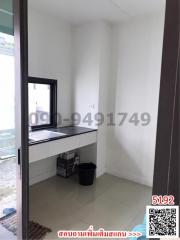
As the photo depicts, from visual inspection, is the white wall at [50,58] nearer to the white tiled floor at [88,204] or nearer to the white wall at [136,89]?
the white tiled floor at [88,204]

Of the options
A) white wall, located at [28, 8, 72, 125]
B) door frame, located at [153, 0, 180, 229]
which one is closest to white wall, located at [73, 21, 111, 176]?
white wall, located at [28, 8, 72, 125]

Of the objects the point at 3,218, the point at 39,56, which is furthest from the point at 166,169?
the point at 39,56

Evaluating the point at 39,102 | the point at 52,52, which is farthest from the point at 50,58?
the point at 39,102

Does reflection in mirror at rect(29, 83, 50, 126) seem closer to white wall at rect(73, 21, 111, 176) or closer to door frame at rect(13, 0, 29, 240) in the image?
white wall at rect(73, 21, 111, 176)

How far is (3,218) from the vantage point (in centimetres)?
224

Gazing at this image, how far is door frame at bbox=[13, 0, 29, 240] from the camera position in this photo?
1305 millimetres

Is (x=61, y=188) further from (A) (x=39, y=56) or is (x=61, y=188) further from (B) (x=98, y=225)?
(A) (x=39, y=56)

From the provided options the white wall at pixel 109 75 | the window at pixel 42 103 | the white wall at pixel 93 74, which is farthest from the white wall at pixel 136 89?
the window at pixel 42 103

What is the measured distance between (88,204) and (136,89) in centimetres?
186

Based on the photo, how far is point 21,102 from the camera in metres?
1.37

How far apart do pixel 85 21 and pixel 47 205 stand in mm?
2800

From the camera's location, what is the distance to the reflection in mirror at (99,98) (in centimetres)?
272

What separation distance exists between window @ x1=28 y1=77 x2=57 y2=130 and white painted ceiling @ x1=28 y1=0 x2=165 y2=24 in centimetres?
100

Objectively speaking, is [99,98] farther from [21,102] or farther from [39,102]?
[21,102]
